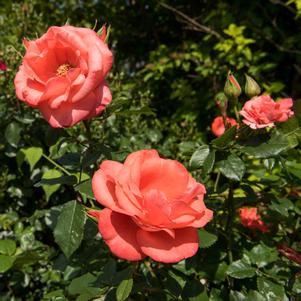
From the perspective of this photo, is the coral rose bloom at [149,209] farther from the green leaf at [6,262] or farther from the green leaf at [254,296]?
the green leaf at [6,262]

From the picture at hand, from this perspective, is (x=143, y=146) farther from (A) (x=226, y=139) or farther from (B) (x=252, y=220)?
(A) (x=226, y=139)

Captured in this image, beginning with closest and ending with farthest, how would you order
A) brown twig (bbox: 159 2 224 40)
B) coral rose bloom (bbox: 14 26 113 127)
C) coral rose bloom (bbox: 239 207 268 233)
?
coral rose bloom (bbox: 14 26 113 127)
coral rose bloom (bbox: 239 207 268 233)
brown twig (bbox: 159 2 224 40)

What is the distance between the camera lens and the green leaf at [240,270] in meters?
1.12

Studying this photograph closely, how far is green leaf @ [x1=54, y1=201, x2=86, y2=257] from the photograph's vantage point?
2.95 feet

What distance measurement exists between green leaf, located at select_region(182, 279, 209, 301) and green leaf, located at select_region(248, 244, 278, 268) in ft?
0.71

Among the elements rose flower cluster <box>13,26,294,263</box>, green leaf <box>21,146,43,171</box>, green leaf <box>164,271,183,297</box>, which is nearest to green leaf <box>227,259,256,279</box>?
green leaf <box>164,271,183,297</box>

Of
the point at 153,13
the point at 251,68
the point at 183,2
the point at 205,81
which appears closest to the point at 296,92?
the point at 251,68

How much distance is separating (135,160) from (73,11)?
3431mm

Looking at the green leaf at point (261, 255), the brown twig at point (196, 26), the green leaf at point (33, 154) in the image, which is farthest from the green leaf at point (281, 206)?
the brown twig at point (196, 26)

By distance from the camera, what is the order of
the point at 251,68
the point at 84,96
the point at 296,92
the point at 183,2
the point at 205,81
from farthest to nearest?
the point at 183,2 < the point at 205,81 < the point at 296,92 < the point at 251,68 < the point at 84,96

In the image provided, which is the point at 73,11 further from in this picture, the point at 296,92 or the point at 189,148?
the point at 189,148

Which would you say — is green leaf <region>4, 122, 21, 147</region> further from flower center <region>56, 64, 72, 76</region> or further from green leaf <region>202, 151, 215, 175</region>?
green leaf <region>202, 151, 215, 175</region>

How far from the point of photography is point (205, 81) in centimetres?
328

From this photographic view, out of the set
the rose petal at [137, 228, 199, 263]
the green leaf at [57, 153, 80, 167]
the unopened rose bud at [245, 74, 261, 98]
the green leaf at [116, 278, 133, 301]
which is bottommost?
the green leaf at [57, 153, 80, 167]
